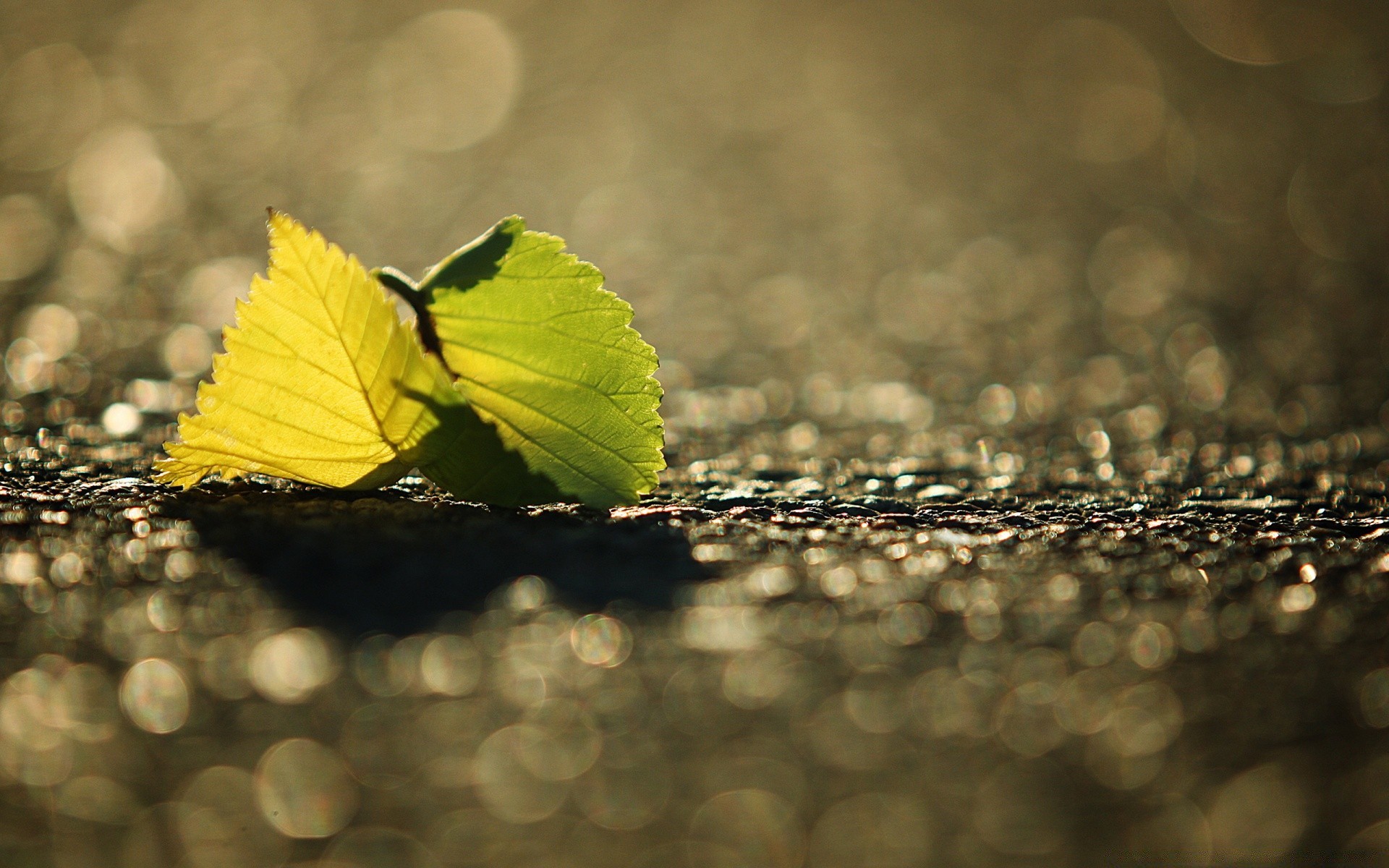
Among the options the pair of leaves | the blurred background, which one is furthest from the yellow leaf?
the blurred background

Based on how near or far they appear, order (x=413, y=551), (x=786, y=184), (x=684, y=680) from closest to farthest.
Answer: (x=684, y=680)
(x=413, y=551)
(x=786, y=184)

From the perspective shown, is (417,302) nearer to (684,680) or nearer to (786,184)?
(684,680)

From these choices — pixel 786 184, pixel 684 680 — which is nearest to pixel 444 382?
pixel 684 680

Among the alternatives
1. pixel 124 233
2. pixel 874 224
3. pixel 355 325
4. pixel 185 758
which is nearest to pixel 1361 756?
pixel 185 758

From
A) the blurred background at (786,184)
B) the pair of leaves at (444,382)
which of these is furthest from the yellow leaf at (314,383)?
the blurred background at (786,184)

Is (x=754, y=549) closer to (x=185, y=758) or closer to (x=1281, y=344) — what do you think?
(x=185, y=758)

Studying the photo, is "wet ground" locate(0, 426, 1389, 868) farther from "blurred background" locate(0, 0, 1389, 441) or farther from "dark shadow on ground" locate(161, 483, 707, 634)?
"blurred background" locate(0, 0, 1389, 441)
